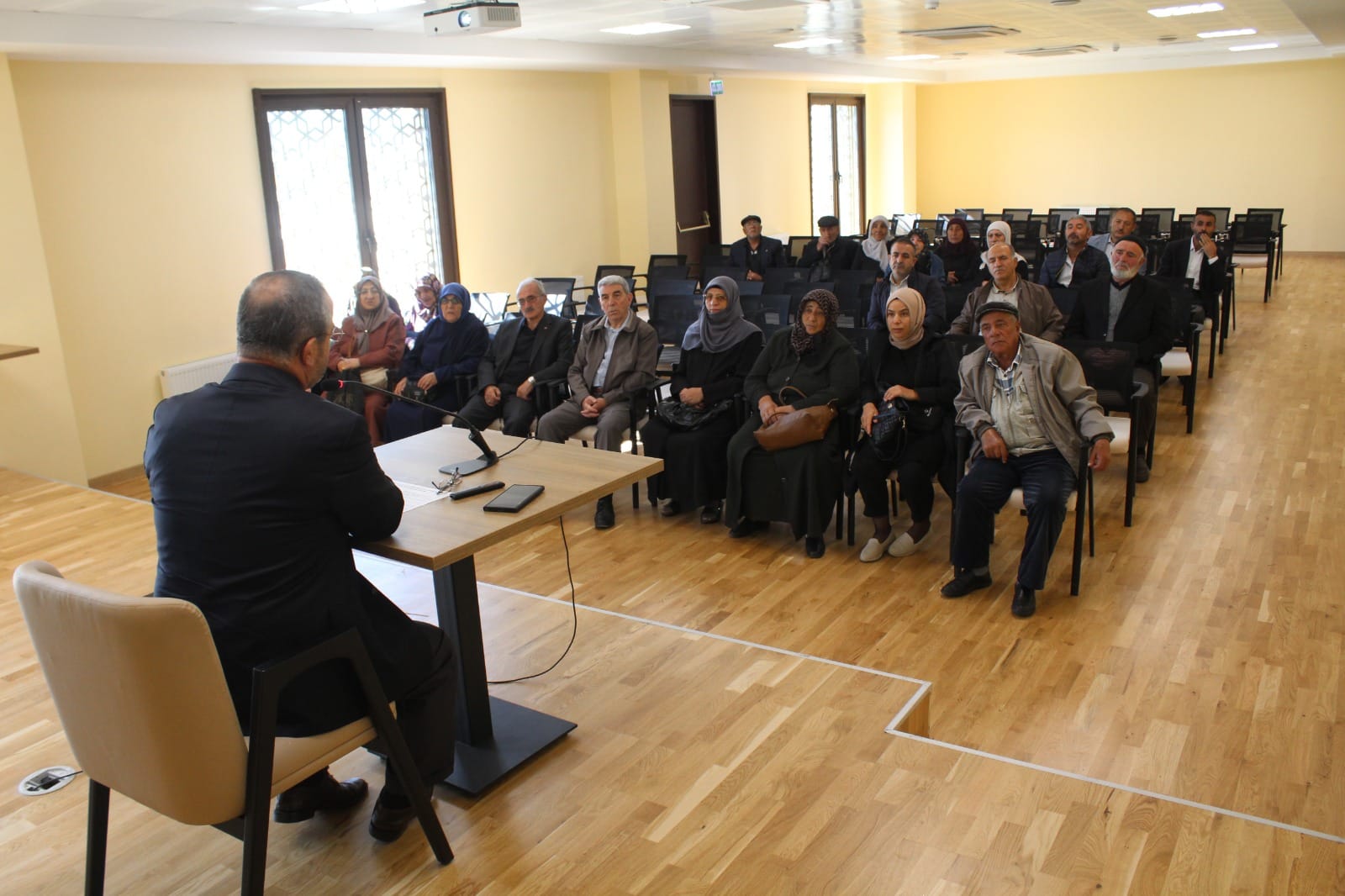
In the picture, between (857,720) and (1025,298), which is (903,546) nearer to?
(1025,298)

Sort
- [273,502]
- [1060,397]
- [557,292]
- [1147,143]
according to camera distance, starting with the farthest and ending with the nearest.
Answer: [1147,143], [557,292], [1060,397], [273,502]

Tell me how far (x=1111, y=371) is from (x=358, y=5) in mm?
4745

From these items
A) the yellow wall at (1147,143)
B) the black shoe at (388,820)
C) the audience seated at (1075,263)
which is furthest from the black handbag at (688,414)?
the yellow wall at (1147,143)

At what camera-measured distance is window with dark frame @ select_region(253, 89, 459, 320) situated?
854 centimetres

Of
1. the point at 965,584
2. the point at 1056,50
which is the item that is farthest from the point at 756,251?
the point at 965,584

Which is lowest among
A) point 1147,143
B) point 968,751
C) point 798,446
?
point 968,751

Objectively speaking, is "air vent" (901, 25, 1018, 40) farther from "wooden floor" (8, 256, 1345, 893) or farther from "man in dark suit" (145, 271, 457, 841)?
"man in dark suit" (145, 271, 457, 841)

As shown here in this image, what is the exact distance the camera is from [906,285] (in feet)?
23.8

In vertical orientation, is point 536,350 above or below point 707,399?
above

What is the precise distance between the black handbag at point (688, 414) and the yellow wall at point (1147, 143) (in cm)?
1400

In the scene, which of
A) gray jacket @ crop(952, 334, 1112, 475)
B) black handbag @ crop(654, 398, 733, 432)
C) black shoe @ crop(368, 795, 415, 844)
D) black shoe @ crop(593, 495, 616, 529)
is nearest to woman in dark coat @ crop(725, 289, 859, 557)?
black handbag @ crop(654, 398, 733, 432)

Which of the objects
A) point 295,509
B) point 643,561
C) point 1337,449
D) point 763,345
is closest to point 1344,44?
point 1337,449

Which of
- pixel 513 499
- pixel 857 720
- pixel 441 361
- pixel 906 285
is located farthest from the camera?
pixel 906 285

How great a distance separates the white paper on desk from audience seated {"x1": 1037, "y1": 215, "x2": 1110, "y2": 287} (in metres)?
5.98
